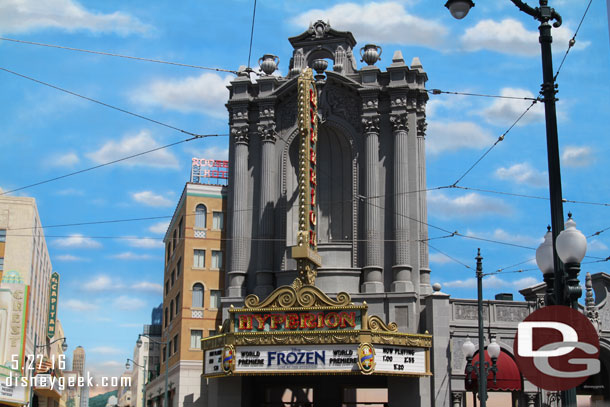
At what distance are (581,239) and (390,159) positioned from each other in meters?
32.9

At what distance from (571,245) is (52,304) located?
9033 centimetres

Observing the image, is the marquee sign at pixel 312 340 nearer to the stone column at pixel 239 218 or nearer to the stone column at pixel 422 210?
the stone column at pixel 422 210

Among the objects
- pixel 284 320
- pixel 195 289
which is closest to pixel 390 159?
pixel 284 320

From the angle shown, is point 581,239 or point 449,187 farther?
point 449,187

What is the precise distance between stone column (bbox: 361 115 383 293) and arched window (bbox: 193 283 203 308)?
12.1 metres

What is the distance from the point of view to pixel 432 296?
4256 cm

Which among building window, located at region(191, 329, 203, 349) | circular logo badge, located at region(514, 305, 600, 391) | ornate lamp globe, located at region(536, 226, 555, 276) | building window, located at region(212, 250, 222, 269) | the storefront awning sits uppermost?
building window, located at region(212, 250, 222, 269)

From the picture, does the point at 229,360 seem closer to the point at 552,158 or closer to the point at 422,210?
the point at 422,210

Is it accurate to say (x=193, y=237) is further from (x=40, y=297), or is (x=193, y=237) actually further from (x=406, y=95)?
(x=40, y=297)

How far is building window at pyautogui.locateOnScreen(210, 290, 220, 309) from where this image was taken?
2008 inches

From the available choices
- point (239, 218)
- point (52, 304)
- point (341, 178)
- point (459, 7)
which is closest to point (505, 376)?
point (341, 178)

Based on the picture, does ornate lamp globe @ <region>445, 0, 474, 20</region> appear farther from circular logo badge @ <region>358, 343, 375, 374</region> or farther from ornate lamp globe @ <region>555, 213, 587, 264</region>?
circular logo badge @ <region>358, 343, 375, 374</region>

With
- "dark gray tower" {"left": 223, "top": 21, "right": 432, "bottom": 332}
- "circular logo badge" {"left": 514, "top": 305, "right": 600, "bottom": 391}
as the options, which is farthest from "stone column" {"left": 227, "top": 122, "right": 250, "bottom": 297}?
"circular logo badge" {"left": 514, "top": 305, "right": 600, "bottom": 391}

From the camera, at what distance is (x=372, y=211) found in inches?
→ 1770
